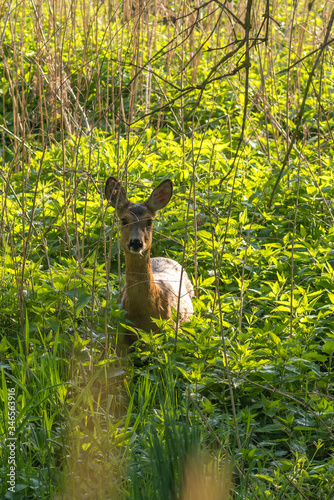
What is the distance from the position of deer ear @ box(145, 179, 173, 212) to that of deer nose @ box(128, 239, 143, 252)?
0.49 m

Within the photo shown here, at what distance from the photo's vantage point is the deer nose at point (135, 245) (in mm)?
3915

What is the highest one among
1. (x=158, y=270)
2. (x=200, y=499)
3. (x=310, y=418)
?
(x=200, y=499)

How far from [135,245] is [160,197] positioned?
0.59 meters

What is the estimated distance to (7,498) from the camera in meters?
2.33

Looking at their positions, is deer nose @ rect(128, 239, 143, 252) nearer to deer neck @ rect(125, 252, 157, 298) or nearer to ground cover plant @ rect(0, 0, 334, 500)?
deer neck @ rect(125, 252, 157, 298)

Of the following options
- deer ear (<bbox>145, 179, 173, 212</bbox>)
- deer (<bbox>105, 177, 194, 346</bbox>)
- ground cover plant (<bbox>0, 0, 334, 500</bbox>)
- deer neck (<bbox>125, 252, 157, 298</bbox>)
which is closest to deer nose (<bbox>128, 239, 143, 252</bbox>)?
deer (<bbox>105, 177, 194, 346</bbox>)

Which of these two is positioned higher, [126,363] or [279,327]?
[279,327]

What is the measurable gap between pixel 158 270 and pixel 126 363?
4.67 ft

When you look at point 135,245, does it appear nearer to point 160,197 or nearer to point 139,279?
point 139,279

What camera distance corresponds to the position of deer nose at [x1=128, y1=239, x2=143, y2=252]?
391 centimetres

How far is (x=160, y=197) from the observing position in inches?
173

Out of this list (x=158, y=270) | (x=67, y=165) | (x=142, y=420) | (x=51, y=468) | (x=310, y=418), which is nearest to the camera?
(x=51, y=468)

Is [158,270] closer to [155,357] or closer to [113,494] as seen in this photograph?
[155,357]

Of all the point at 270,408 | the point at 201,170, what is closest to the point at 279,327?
the point at 270,408
